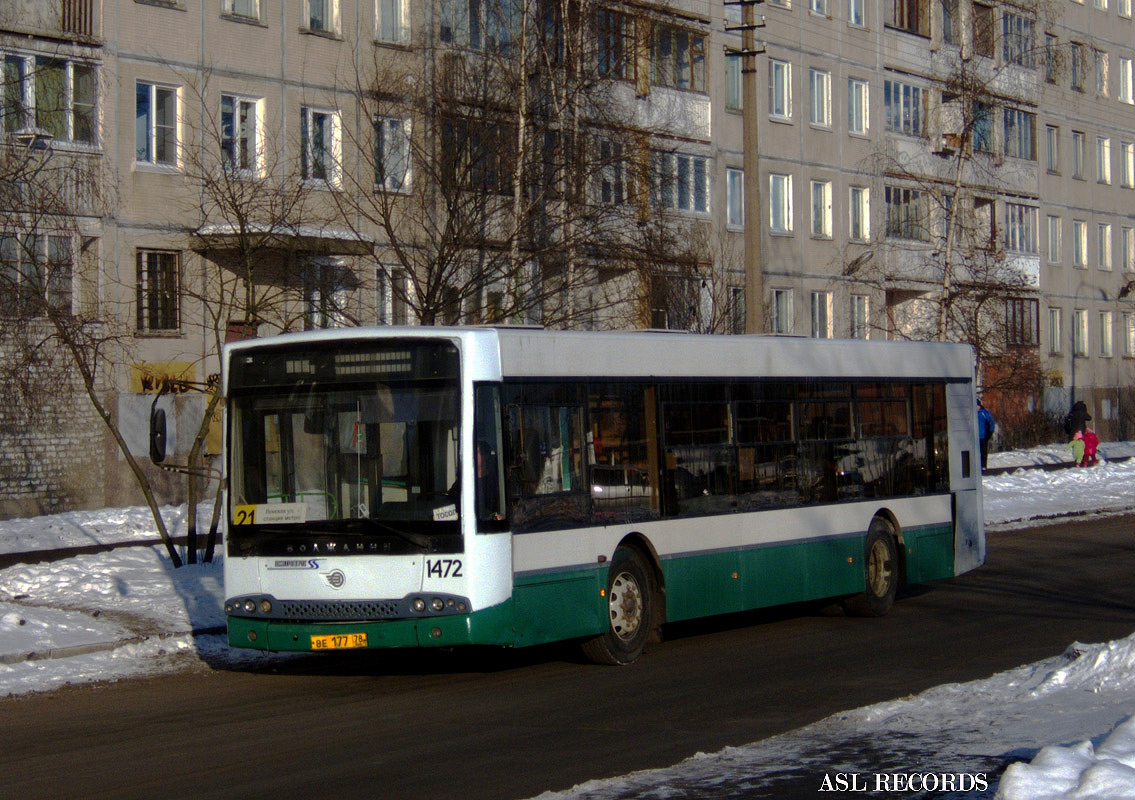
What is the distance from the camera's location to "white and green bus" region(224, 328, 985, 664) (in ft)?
36.1

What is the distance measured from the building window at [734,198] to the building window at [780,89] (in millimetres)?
2359

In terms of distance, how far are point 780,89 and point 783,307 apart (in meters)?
6.23

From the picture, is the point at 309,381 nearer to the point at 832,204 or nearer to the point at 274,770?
the point at 274,770

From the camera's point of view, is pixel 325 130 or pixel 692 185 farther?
pixel 692 185

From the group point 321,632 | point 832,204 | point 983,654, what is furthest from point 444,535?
point 832,204

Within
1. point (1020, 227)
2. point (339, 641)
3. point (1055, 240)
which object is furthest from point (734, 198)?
point (339, 641)

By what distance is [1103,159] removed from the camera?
63000mm

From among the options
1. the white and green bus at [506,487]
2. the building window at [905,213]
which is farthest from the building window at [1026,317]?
the white and green bus at [506,487]

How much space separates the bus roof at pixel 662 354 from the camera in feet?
37.1

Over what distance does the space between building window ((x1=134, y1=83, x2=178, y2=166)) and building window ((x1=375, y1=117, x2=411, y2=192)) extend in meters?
6.31

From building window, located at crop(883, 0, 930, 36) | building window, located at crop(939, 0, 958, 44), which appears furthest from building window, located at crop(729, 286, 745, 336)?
building window, located at crop(939, 0, 958, 44)

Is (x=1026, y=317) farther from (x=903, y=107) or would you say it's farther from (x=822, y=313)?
→ (x=822, y=313)

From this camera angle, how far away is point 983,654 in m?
12.3

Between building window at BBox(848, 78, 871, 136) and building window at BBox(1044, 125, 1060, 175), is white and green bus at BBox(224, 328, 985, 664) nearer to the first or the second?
building window at BBox(848, 78, 871, 136)
